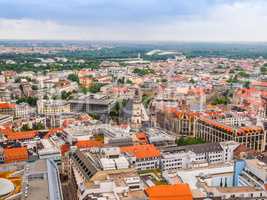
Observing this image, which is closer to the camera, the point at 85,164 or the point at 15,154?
the point at 85,164

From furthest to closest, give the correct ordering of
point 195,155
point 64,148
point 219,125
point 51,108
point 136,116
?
1. point 51,108
2. point 136,116
3. point 219,125
4. point 64,148
5. point 195,155

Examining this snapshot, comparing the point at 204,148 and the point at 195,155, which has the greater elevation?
the point at 204,148

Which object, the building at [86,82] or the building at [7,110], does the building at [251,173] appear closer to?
the building at [7,110]

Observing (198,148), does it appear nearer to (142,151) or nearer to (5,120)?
(142,151)

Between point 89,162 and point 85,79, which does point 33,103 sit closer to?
point 85,79

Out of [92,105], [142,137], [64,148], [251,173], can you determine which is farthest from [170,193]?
[92,105]

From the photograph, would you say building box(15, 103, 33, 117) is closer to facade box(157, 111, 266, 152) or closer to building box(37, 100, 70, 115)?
building box(37, 100, 70, 115)

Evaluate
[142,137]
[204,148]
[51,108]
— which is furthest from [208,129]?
[51,108]

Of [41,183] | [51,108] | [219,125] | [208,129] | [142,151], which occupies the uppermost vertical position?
[41,183]

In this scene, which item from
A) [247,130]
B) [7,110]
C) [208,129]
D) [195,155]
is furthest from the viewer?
[7,110]

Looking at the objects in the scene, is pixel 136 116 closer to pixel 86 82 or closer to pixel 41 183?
pixel 41 183
